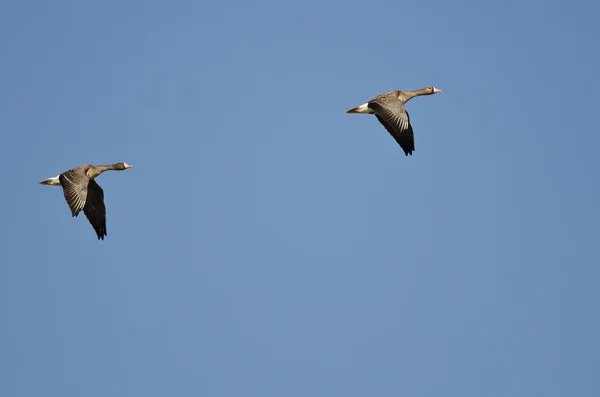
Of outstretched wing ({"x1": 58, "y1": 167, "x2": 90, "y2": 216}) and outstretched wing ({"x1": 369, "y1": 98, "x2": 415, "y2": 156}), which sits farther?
outstretched wing ({"x1": 369, "y1": 98, "x2": 415, "y2": 156})

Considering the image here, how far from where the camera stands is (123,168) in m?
55.7

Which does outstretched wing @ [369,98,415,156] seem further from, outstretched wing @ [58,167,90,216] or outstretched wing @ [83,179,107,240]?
outstretched wing @ [58,167,90,216]

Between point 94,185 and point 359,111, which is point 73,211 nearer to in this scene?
point 94,185

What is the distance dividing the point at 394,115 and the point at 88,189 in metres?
12.9

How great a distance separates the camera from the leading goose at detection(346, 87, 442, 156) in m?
51.1

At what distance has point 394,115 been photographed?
52.0 meters

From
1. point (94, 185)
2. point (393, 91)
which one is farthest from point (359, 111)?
point (94, 185)

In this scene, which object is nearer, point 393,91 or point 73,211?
point 73,211

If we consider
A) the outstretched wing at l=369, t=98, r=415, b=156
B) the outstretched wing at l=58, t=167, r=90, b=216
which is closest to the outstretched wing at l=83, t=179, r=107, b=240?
the outstretched wing at l=58, t=167, r=90, b=216

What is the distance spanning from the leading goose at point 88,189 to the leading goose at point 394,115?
35.5ft

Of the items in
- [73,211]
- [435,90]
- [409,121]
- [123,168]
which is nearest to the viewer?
[73,211]

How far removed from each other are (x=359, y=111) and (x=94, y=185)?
447 inches

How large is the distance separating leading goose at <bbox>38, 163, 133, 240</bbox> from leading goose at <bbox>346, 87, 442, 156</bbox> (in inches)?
427

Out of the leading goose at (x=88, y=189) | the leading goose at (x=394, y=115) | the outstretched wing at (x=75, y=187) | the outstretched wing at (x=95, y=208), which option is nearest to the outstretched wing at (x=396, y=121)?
the leading goose at (x=394, y=115)
